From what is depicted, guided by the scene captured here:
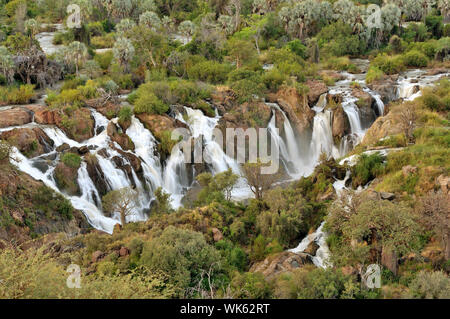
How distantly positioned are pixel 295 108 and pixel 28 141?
20.5m

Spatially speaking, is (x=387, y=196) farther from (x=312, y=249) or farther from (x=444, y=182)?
(x=312, y=249)

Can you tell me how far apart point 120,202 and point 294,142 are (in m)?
16.5

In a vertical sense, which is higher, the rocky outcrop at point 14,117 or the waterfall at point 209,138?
the rocky outcrop at point 14,117

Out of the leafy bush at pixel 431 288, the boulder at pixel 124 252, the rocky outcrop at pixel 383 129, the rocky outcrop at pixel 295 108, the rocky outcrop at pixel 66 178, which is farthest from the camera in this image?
→ the rocky outcrop at pixel 295 108

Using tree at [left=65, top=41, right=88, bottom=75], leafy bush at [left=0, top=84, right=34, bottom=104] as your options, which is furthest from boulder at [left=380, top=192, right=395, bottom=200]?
tree at [left=65, top=41, right=88, bottom=75]

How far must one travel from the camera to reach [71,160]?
2500cm

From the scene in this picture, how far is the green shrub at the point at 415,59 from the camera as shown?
47.3 meters

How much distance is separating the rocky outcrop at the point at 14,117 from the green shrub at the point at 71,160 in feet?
17.3

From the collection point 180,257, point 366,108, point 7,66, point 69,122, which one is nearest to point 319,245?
point 180,257

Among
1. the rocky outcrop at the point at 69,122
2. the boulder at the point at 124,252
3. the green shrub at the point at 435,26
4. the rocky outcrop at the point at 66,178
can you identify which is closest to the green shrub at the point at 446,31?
the green shrub at the point at 435,26

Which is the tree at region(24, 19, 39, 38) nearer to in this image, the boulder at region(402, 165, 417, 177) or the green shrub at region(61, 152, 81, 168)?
the green shrub at region(61, 152, 81, 168)

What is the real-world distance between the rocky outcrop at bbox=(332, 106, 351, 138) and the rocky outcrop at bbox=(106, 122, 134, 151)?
16.1 meters

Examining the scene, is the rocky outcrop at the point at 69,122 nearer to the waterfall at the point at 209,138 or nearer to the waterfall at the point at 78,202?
the waterfall at the point at 78,202

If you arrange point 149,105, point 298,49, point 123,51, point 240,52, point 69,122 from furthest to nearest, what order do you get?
point 298,49, point 240,52, point 123,51, point 149,105, point 69,122
